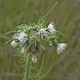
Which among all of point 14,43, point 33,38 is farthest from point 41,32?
point 14,43

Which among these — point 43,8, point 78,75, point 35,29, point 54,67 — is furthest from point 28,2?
point 35,29

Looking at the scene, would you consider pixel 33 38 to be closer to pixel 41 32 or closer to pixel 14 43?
pixel 41 32

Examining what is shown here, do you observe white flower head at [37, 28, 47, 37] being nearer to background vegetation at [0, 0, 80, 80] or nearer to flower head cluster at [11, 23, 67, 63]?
flower head cluster at [11, 23, 67, 63]

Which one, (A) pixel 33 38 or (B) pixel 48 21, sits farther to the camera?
(B) pixel 48 21

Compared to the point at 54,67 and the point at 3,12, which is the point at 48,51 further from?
the point at 3,12

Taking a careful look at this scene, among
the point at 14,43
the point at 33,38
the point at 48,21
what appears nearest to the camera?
the point at 33,38

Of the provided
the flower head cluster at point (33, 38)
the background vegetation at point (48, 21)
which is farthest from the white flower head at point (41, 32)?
the background vegetation at point (48, 21)

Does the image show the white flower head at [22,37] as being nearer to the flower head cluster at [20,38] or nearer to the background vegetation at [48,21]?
the flower head cluster at [20,38]

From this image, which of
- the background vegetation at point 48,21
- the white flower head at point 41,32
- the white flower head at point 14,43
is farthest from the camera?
the background vegetation at point 48,21
